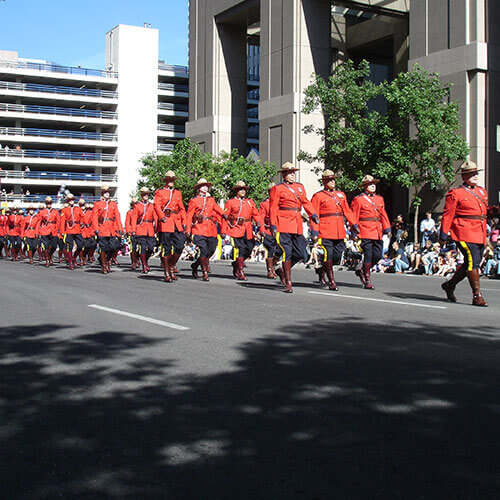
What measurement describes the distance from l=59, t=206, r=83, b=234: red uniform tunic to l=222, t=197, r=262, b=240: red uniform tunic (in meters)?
6.53

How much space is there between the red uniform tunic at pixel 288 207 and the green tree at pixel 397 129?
15380mm

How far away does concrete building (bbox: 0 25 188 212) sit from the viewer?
8119 centimetres

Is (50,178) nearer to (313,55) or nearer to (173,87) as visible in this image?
(173,87)

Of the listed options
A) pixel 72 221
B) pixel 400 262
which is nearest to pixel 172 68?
pixel 72 221

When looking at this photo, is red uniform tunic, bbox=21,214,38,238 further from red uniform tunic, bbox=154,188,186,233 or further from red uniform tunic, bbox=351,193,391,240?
red uniform tunic, bbox=351,193,391,240

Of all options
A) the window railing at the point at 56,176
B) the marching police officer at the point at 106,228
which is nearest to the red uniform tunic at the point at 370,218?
the marching police officer at the point at 106,228

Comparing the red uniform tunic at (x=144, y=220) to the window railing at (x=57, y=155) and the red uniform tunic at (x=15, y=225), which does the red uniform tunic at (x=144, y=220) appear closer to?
the red uniform tunic at (x=15, y=225)

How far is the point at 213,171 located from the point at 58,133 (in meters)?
43.0

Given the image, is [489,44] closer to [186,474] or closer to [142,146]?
[186,474]

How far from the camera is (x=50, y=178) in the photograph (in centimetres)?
8231

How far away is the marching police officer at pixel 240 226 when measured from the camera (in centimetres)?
1573

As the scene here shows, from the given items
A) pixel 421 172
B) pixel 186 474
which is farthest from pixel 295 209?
pixel 421 172

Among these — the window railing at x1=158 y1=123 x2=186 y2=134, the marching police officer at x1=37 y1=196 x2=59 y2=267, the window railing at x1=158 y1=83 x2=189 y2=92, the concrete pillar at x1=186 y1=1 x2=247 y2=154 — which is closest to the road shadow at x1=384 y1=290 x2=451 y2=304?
the marching police officer at x1=37 y1=196 x2=59 y2=267

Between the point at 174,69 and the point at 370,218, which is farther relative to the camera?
the point at 174,69
